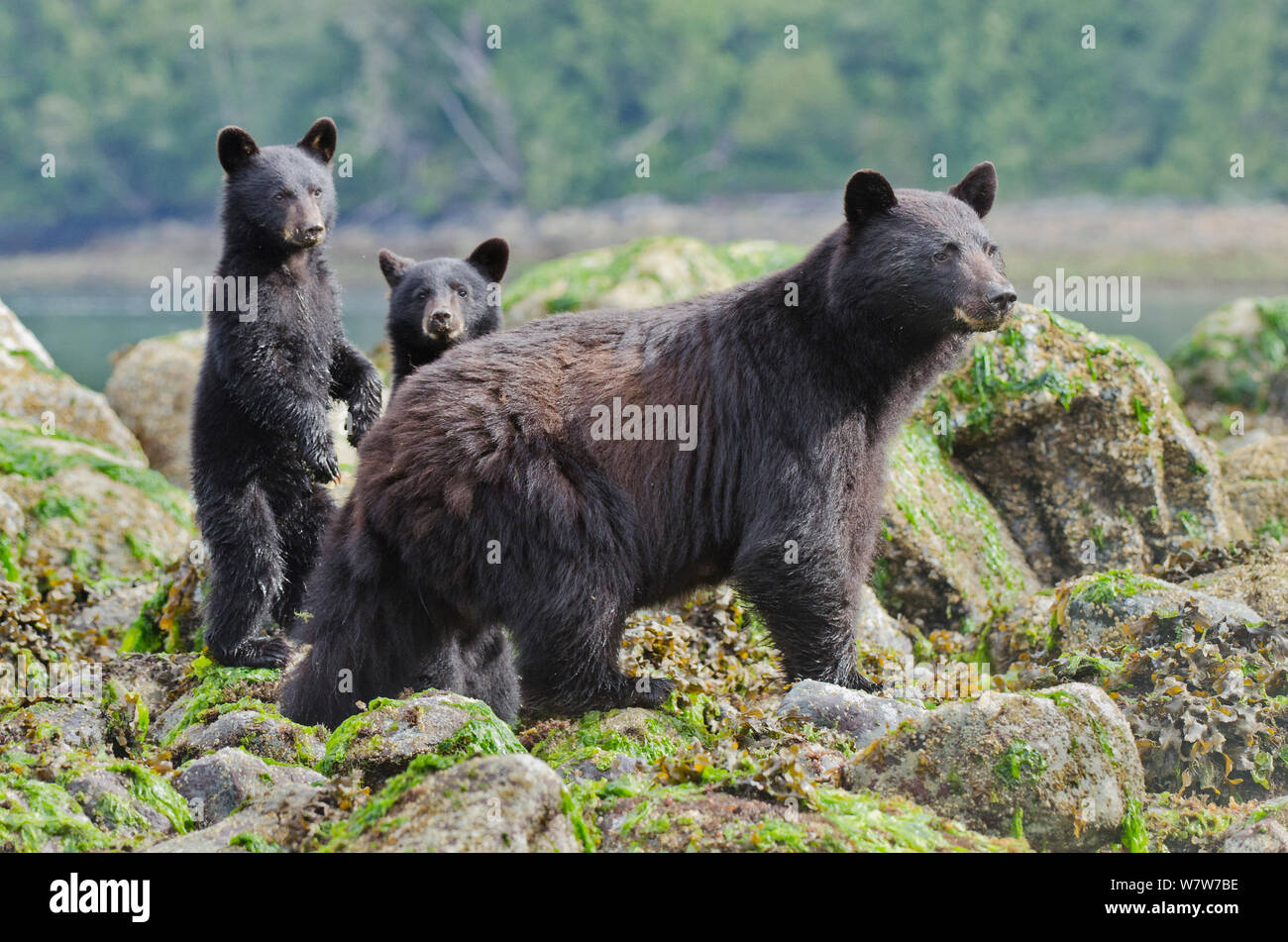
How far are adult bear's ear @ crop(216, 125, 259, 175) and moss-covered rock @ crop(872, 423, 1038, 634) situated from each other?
3.74 metres

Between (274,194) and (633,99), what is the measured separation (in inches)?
2146

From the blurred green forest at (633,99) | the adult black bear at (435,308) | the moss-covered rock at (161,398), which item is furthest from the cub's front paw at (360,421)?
the blurred green forest at (633,99)

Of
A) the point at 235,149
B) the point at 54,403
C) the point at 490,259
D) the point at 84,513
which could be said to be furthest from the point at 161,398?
the point at 235,149

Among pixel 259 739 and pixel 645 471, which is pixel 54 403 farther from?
pixel 645 471

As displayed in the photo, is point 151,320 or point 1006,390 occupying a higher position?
point 151,320

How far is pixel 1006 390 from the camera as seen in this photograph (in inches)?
324

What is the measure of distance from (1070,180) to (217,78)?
121 feet

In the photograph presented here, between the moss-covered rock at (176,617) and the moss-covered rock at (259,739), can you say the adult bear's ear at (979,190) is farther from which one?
the moss-covered rock at (176,617)

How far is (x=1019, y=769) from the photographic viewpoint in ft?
15.3

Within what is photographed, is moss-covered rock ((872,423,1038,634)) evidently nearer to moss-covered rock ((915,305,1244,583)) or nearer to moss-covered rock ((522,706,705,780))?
moss-covered rock ((915,305,1244,583))

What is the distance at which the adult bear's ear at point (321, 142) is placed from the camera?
7414 mm

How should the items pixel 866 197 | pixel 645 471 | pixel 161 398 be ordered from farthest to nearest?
pixel 161 398, pixel 866 197, pixel 645 471

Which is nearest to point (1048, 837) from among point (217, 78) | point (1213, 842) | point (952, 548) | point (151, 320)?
point (1213, 842)
